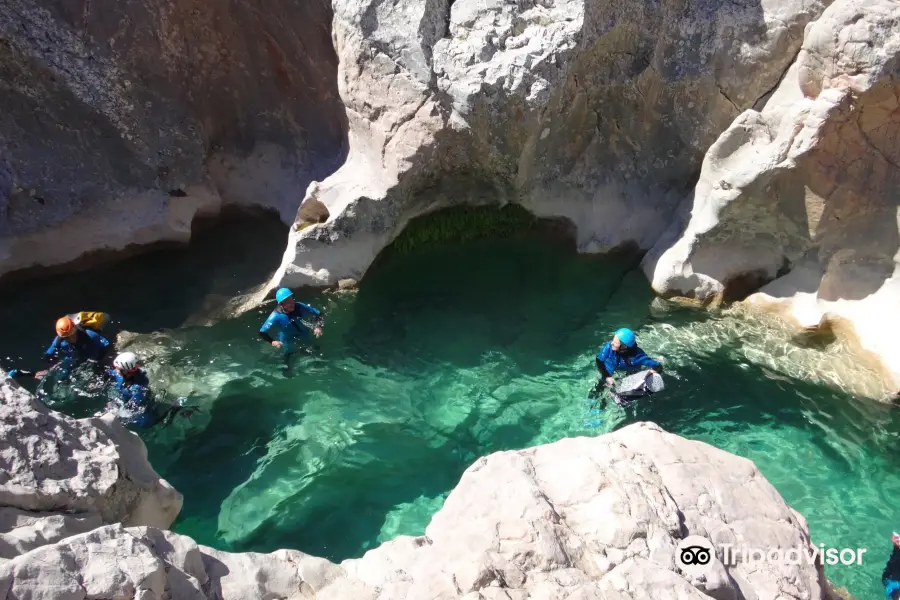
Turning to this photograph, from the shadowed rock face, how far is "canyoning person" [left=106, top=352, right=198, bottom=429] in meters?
3.77

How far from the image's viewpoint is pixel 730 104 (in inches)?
354

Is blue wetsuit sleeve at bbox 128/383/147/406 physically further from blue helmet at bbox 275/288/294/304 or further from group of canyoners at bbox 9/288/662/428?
blue helmet at bbox 275/288/294/304

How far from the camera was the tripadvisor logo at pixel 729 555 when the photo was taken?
165 inches

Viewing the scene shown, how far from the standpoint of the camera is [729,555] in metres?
4.50

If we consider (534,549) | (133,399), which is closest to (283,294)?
(133,399)

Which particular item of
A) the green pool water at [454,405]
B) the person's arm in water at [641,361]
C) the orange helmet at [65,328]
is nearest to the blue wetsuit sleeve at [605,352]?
the person's arm in water at [641,361]

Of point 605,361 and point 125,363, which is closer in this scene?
point 125,363

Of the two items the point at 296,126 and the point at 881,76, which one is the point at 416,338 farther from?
the point at 881,76

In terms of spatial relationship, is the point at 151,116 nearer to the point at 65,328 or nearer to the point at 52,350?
the point at 65,328

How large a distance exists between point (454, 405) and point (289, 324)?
2348mm

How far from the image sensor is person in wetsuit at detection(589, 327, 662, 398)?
7215 mm

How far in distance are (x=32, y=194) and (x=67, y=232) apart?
0.71 metres

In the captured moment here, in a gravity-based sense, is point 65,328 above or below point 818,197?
below

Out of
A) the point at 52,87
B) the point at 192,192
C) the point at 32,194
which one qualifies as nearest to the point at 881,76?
the point at 192,192
